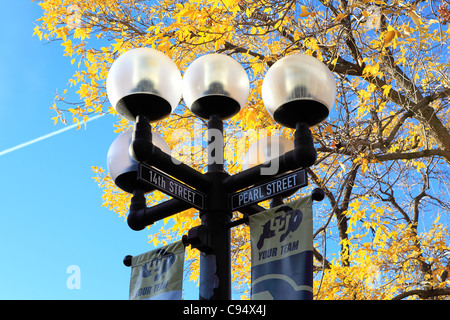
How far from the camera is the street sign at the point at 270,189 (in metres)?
3.18

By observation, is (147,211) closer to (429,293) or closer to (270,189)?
(270,189)

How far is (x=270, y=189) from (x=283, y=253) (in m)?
0.45

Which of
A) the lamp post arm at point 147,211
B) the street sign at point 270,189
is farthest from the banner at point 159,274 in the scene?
the street sign at point 270,189

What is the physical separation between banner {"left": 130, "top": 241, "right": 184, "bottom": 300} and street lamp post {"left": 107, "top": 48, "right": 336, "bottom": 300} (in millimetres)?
248

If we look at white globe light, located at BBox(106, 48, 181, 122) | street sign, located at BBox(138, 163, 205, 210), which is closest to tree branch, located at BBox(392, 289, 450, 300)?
street sign, located at BBox(138, 163, 205, 210)

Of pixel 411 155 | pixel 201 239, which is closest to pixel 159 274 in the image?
pixel 201 239

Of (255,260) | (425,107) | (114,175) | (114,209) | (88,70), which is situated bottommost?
(255,260)

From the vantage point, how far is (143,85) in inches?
134

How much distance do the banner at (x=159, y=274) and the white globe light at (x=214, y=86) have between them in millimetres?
1042

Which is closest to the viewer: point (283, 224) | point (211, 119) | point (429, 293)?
point (283, 224)

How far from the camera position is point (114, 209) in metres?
10.3
